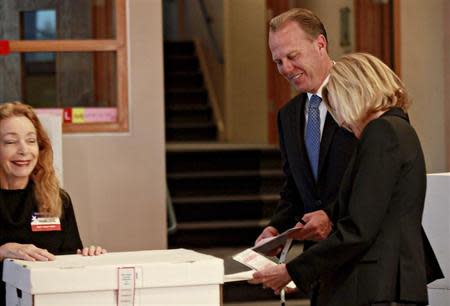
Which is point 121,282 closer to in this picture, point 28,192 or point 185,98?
point 28,192

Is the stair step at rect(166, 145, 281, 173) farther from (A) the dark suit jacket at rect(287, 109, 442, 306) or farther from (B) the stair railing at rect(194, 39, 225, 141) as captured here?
(A) the dark suit jacket at rect(287, 109, 442, 306)

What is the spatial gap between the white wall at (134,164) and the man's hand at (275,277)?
9.59ft

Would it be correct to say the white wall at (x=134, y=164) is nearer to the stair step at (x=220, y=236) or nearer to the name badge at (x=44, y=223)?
the stair step at (x=220, y=236)

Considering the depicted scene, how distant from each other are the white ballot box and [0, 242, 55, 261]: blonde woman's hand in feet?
4.78

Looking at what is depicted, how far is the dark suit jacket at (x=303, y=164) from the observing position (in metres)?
3.30

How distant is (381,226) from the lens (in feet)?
8.69

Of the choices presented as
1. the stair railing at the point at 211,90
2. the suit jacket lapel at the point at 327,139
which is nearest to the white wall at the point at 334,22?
the stair railing at the point at 211,90

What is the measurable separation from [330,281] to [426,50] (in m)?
3.91

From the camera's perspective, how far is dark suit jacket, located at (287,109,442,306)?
2.62 m

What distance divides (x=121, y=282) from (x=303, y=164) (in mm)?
899

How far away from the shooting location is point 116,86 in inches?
226

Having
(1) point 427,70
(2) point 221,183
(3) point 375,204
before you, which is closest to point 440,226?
(3) point 375,204

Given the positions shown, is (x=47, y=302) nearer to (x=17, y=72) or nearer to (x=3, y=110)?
(x=3, y=110)

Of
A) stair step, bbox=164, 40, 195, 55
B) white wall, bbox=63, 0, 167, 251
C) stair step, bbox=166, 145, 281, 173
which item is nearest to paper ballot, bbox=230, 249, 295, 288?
white wall, bbox=63, 0, 167, 251
